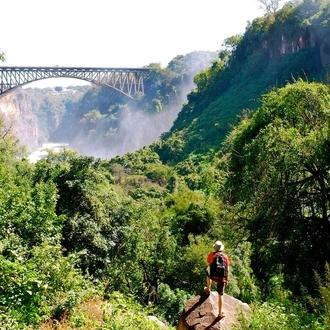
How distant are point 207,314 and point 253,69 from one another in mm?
46402

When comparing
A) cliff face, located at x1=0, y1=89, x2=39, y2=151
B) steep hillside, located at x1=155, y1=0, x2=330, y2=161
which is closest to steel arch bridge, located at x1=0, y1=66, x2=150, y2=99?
steep hillside, located at x1=155, y1=0, x2=330, y2=161

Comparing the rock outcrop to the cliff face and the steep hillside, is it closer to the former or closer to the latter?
the steep hillside

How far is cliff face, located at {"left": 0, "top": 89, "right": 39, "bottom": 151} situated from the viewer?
9697 centimetres

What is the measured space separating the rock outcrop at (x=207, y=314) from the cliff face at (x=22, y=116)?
309 feet

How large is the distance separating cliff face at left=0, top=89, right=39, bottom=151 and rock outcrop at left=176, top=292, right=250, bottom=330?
94321 millimetres

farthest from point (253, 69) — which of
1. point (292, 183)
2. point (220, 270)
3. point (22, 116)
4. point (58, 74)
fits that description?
point (22, 116)

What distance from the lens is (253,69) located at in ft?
161

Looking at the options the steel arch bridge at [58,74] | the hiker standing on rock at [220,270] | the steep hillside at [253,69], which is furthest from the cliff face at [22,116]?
the hiker standing on rock at [220,270]

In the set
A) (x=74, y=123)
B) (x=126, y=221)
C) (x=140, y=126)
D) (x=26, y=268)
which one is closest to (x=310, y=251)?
(x=26, y=268)

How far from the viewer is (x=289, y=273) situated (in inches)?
336

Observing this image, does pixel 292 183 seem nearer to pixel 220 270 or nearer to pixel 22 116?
pixel 220 270

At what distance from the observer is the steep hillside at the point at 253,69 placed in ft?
127

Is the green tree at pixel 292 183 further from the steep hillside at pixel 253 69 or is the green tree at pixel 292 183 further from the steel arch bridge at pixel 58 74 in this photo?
the steel arch bridge at pixel 58 74

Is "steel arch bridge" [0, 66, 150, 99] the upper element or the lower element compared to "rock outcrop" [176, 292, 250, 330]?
upper
